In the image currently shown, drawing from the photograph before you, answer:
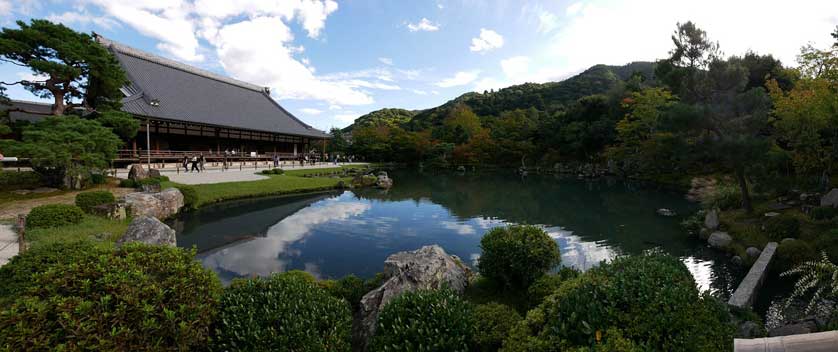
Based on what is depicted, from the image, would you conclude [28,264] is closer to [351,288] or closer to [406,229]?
[351,288]

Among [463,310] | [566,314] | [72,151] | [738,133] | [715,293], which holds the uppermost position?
[738,133]

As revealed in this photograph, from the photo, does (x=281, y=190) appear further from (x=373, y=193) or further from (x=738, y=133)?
(x=738, y=133)

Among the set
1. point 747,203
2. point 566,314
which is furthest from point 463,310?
point 747,203

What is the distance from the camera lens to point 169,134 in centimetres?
2673

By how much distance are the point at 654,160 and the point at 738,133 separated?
20.7 m

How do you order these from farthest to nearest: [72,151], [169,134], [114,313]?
[169,134] < [72,151] < [114,313]

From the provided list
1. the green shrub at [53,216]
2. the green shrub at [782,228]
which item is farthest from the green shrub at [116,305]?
the green shrub at [782,228]

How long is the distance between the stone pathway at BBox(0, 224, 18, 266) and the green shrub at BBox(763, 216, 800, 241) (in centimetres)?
1806

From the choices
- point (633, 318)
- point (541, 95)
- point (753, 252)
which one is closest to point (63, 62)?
point (633, 318)

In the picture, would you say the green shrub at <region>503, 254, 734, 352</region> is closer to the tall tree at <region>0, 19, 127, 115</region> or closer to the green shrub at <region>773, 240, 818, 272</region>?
the green shrub at <region>773, 240, 818, 272</region>

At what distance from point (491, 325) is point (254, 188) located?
1831 cm

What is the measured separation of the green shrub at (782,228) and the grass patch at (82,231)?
16726mm

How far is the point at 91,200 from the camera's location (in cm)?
1095

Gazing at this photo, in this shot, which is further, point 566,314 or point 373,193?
point 373,193
